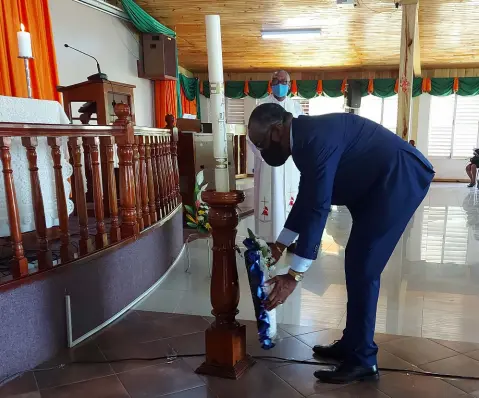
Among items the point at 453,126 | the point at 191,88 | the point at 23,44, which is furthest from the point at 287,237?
the point at 453,126

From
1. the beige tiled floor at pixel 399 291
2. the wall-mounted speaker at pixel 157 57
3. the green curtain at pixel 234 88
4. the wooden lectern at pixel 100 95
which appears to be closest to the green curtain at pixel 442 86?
the green curtain at pixel 234 88

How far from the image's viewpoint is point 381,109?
10.7 m

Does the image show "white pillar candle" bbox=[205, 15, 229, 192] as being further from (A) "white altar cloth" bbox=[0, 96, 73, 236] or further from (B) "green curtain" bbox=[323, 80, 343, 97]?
(B) "green curtain" bbox=[323, 80, 343, 97]

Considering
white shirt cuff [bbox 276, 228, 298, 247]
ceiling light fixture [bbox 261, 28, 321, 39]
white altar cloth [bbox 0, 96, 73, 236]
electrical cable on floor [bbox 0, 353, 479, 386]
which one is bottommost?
electrical cable on floor [bbox 0, 353, 479, 386]

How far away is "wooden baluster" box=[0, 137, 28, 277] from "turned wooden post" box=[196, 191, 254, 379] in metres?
0.81

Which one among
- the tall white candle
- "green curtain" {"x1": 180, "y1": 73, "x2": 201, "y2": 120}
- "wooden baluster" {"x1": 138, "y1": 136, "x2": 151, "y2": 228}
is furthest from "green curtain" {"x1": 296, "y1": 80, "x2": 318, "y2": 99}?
the tall white candle

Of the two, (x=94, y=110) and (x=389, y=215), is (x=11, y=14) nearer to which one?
(x=94, y=110)

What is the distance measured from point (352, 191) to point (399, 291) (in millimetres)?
1415

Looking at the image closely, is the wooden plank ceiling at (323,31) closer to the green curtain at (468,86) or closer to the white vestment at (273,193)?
the green curtain at (468,86)

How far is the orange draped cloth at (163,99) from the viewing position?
751 cm

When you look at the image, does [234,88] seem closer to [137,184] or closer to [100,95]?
[100,95]

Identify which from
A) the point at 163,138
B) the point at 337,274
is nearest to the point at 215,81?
the point at 163,138

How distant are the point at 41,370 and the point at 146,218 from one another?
3.72ft

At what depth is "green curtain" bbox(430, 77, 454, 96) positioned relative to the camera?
9.95 meters
